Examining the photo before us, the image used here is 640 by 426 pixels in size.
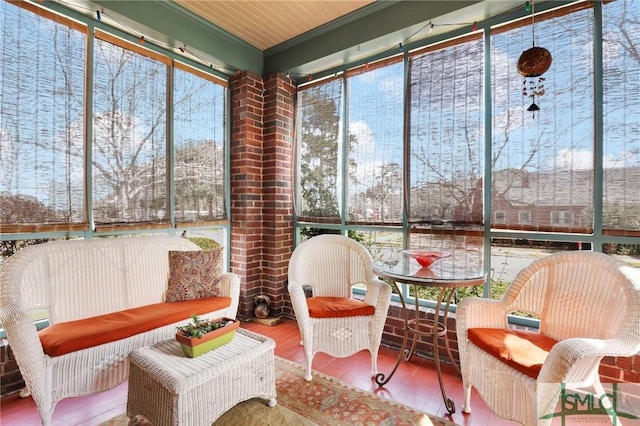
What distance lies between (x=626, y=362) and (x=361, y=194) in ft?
7.54

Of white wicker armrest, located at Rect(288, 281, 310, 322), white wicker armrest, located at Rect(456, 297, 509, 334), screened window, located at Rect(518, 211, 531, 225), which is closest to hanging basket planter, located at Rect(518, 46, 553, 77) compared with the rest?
screened window, located at Rect(518, 211, 531, 225)

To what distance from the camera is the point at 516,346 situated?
1.75 metres

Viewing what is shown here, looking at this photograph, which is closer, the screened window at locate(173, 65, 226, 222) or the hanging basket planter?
the hanging basket planter

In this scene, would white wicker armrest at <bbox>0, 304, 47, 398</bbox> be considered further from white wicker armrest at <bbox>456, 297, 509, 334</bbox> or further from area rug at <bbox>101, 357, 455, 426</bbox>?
white wicker armrest at <bbox>456, 297, 509, 334</bbox>

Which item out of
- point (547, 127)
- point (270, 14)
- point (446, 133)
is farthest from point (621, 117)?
point (270, 14)

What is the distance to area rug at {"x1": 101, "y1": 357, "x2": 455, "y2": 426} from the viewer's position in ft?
6.10

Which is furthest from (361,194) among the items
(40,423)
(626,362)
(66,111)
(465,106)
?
(40,423)

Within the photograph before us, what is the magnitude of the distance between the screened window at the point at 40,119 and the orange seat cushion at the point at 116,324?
2.77 ft

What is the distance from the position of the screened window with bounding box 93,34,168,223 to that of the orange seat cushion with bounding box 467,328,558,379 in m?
2.89

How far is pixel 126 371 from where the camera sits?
6.74 feet

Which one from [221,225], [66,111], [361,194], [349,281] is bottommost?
[349,281]

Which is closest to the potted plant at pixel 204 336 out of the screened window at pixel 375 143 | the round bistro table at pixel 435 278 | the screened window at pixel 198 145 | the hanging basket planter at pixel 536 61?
the round bistro table at pixel 435 278

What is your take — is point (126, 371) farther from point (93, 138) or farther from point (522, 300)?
point (522, 300)

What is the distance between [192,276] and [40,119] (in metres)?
1.61
